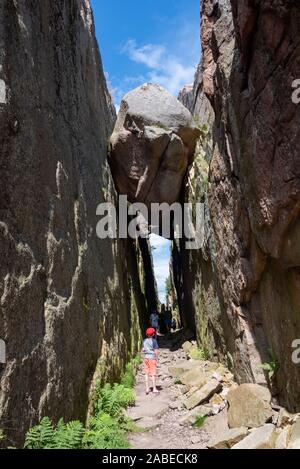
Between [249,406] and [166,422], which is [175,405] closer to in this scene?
[166,422]

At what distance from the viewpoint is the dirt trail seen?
6.34 metres

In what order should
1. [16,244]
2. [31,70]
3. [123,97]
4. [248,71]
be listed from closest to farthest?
[16,244]
[31,70]
[248,71]
[123,97]

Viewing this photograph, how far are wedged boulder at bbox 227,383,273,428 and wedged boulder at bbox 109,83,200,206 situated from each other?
968 centimetres

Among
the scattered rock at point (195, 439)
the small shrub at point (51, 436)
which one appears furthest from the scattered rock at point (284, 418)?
the small shrub at point (51, 436)

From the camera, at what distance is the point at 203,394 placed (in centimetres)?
803

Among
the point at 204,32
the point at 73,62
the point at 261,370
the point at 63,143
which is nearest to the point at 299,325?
the point at 261,370

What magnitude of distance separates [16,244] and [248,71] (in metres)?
4.99

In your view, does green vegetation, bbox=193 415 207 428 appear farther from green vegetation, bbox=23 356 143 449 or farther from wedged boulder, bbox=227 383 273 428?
green vegetation, bbox=23 356 143 449

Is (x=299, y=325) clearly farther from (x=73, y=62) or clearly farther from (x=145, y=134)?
(x=145, y=134)

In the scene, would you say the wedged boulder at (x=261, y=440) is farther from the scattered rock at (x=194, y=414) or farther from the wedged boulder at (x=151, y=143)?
the wedged boulder at (x=151, y=143)

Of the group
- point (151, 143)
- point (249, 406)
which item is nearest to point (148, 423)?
point (249, 406)

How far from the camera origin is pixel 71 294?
6633 mm

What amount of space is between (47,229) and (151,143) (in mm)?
9121

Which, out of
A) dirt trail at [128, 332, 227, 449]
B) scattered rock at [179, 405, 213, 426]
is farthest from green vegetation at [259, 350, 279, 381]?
scattered rock at [179, 405, 213, 426]
